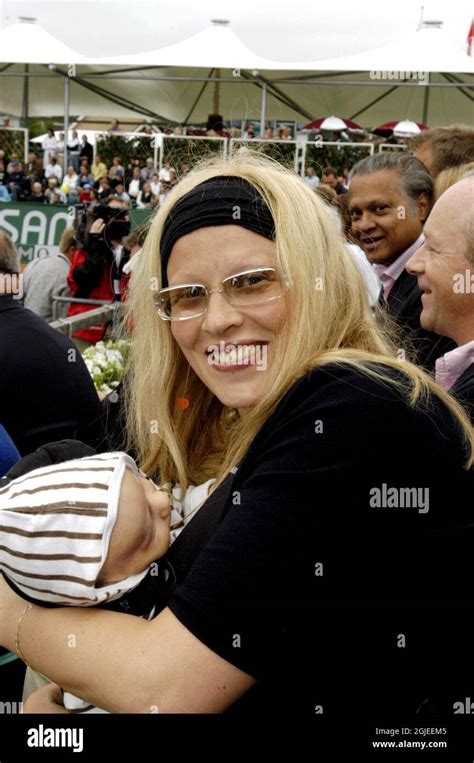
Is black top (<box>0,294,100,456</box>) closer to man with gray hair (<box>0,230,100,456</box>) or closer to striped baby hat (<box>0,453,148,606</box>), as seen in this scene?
man with gray hair (<box>0,230,100,456</box>)

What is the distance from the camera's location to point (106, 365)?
468cm

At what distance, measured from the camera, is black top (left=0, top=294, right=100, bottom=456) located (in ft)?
11.7

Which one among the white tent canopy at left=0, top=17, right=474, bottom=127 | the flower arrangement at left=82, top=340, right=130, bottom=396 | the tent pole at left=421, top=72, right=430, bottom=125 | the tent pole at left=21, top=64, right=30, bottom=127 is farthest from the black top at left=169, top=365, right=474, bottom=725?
the tent pole at left=21, top=64, right=30, bottom=127

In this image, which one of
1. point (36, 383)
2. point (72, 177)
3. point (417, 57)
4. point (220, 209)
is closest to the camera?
point (220, 209)

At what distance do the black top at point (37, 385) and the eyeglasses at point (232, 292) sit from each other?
6.73 feet

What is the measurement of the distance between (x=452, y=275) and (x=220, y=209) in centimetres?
123

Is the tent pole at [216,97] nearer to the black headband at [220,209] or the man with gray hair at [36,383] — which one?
the man with gray hair at [36,383]

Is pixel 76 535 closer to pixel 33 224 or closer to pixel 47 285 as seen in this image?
pixel 47 285

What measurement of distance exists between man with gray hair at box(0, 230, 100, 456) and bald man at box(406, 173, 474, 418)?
5.23ft

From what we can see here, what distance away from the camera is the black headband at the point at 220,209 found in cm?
144

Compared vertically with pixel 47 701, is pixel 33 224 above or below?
above

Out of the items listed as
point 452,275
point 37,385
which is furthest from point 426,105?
point 452,275

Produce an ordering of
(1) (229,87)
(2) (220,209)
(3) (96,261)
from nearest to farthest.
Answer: (2) (220,209) → (3) (96,261) → (1) (229,87)

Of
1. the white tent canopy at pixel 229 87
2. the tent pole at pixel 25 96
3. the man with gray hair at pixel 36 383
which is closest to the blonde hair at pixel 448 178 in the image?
the man with gray hair at pixel 36 383
